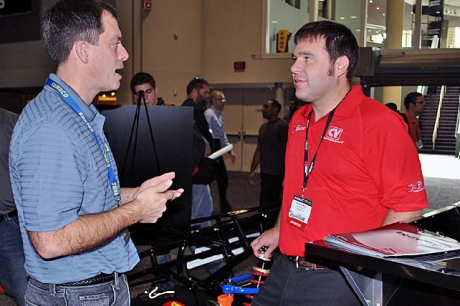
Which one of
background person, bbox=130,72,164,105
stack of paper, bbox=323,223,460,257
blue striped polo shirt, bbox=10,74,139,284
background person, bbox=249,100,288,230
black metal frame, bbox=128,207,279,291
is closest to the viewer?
stack of paper, bbox=323,223,460,257

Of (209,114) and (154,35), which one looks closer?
(209,114)

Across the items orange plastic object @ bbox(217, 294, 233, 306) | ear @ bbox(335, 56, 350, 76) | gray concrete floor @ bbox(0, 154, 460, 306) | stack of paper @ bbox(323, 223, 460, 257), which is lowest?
gray concrete floor @ bbox(0, 154, 460, 306)

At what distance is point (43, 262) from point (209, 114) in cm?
446

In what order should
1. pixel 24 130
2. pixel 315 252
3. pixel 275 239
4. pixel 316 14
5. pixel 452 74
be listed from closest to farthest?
1. pixel 315 252
2. pixel 24 130
3. pixel 275 239
4. pixel 452 74
5. pixel 316 14

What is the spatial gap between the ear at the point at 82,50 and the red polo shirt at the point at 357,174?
3.18 ft

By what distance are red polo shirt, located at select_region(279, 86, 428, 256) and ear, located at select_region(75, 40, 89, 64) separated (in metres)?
0.97

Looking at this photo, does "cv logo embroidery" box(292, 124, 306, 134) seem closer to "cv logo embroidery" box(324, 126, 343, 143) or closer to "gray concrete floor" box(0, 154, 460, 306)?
"cv logo embroidery" box(324, 126, 343, 143)

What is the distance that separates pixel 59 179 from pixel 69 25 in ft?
1.60

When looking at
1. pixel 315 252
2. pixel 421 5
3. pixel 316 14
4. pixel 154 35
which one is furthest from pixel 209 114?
pixel 421 5

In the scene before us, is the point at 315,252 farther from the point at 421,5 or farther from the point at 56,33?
the point at 421,5

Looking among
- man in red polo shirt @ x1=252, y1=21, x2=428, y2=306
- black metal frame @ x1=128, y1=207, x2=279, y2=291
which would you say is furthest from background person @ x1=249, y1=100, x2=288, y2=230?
man in red polo shirt @ x1=252, y1=21, x2=428, y2=306

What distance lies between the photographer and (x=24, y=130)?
1.52m

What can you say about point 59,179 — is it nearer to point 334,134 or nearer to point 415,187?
point 334,134

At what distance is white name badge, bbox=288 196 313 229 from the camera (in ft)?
6.73
